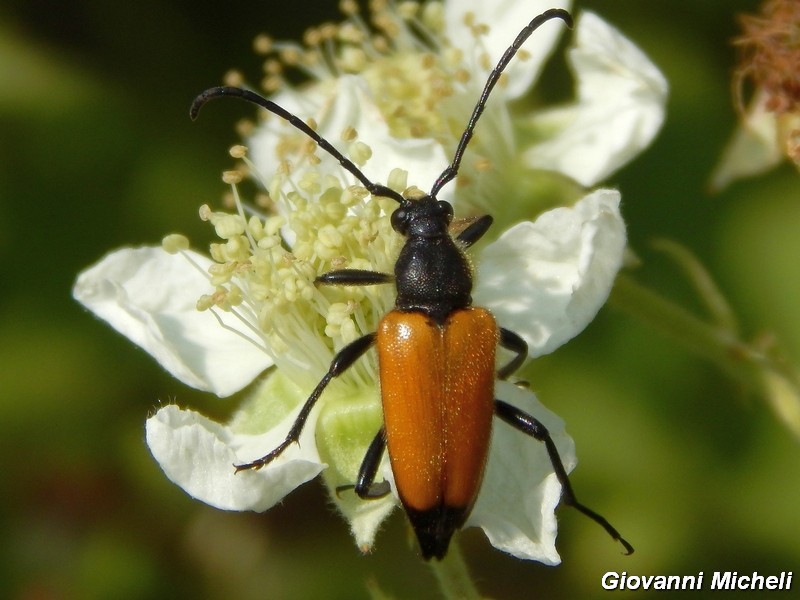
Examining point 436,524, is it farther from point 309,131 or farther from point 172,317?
point 309,131

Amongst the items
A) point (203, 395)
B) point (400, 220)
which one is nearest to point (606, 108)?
point (400, 220)

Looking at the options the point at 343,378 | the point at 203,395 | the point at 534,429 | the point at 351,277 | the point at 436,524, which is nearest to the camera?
the point at 436,524

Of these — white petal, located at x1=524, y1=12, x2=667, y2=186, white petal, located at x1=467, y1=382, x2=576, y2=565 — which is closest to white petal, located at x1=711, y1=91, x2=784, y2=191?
white petal, located at x1=524, y1=12, x2=667, y2=186

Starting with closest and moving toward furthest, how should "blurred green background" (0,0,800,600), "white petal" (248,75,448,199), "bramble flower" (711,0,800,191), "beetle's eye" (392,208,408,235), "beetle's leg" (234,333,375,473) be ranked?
"beetle's leg" (234,333,375,473) < "beetle's eye" (392,208,408,235) < "white petal" (248,75,448,199) < "bramble flower" (711,0,800,191) < "blurred green background" (0,0,800,600)

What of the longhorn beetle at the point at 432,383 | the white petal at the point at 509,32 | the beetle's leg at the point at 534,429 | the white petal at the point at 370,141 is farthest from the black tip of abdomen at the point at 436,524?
the white petal at the point at 509,32

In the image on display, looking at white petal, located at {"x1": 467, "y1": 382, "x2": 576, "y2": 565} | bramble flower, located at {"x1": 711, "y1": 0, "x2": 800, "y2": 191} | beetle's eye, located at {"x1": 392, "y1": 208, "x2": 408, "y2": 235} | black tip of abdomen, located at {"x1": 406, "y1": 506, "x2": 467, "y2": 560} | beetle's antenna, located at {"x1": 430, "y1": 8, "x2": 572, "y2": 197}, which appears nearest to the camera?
black tip of abdomen, located at {"x1": 406, "y1": 506, "x2": 467, "y2": 560}

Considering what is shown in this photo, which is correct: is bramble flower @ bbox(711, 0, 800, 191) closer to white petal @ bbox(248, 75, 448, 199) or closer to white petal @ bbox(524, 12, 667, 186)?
white petal @ bbox(524, 12, 667, 186)
